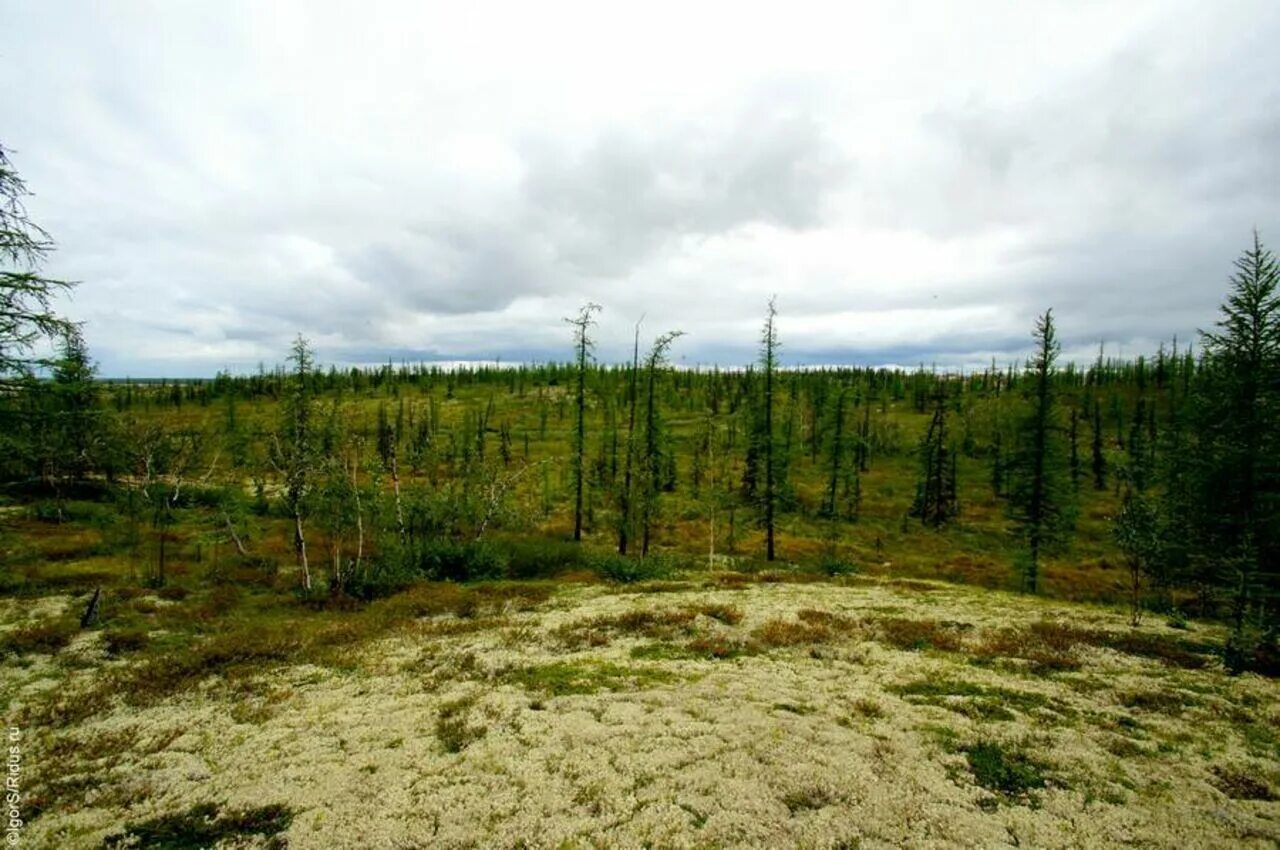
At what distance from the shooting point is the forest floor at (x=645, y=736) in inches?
276

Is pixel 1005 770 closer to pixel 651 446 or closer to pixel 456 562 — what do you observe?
pixel 456 562

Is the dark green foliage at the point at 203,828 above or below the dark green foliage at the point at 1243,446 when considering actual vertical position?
below

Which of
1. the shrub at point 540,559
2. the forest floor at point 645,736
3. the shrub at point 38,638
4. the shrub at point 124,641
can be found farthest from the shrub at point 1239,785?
the shrub at point 38,638

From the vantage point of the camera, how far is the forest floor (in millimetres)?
7020

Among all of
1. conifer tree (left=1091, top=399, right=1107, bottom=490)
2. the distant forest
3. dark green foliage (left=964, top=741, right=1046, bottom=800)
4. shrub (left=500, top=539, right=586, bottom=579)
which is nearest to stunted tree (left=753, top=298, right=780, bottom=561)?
the distant forest

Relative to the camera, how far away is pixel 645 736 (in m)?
9.24

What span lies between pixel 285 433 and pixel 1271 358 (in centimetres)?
4178

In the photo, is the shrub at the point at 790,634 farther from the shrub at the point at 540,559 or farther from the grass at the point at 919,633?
the shrub at the point at 540,559

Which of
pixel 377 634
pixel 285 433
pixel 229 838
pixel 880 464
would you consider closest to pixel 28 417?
pixel 285 433

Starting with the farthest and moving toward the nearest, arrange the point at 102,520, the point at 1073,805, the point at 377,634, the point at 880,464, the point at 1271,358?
the point at 880,464, the point at 102,520, the point at 1271,358, the point at 377,634, the point at 1073,805

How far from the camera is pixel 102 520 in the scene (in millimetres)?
38719

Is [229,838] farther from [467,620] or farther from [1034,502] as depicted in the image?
[1034,502]

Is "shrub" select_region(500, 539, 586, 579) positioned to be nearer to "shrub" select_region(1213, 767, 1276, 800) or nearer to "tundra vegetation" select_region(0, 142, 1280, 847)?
"tundra vegetation" select_region(0, 142, 1280, 847)

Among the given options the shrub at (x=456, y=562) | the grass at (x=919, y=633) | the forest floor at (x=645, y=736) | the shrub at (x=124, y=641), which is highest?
the forest floor at (x=645, y=736)
